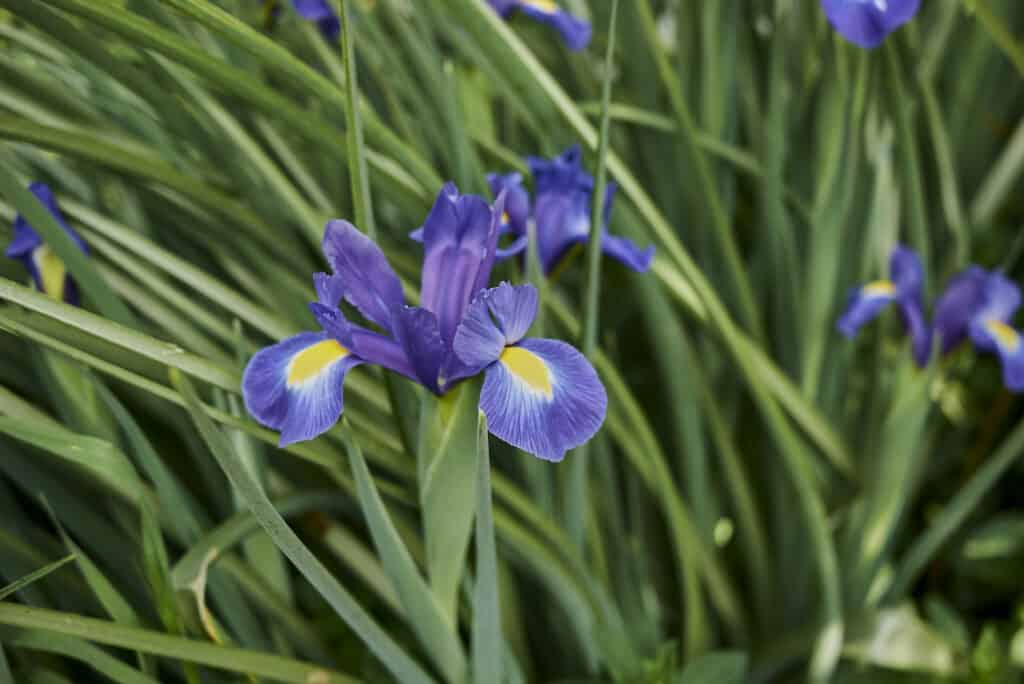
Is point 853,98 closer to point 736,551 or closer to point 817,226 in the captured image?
point 817,226

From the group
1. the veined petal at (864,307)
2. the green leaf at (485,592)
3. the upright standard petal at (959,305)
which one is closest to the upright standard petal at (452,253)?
the green leaf at (485,592)

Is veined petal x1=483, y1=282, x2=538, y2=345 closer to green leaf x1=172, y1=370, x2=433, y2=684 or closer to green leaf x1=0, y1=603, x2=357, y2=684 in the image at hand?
green leaf x1=172, y1=370, x2=433, y2=684

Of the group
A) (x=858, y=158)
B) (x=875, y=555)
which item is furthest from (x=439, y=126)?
(x=875, y=555)

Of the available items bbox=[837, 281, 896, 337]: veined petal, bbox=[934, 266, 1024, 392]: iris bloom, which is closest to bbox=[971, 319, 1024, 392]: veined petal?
bbox=[934, 266, 1024, 392]: iris bloom

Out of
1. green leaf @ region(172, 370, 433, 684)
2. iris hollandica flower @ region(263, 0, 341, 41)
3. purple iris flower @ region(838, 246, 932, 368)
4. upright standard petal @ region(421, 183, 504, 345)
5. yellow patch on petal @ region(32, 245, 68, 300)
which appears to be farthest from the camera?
purple iris flower @ region(838, 246, 932, 368)

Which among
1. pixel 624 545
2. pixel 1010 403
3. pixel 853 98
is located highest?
pixel 853 98

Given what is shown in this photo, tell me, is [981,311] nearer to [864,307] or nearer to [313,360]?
[864,307]

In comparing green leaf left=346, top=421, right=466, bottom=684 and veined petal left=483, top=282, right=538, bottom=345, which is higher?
veined petal left=483, top=282, right=538, bottom=345
